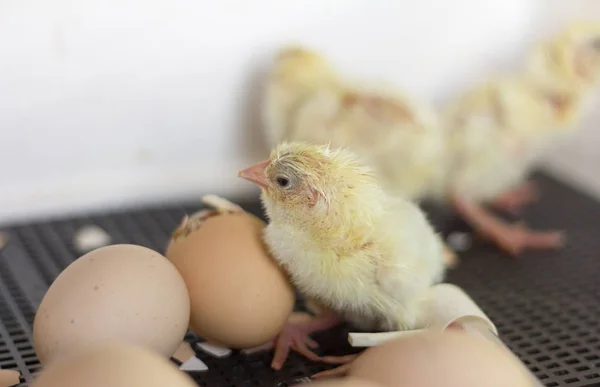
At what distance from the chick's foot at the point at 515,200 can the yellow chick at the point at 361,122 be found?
8.3 inches

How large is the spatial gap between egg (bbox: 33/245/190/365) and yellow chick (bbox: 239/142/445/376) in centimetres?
14

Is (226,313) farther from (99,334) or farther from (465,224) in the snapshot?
(465,224)

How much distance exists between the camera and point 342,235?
2.60ft

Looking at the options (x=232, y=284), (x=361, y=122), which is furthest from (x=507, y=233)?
(x=232, y=284)

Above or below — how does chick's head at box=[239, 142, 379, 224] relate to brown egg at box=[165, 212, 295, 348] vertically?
above

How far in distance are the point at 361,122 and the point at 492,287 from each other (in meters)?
0.32

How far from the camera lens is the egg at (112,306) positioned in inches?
27.3

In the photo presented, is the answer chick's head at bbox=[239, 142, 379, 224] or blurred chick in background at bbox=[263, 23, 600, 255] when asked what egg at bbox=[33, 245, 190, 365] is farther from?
blurred chick in background at bbox=[263, 23, 600, 255]

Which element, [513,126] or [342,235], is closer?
[342,235]

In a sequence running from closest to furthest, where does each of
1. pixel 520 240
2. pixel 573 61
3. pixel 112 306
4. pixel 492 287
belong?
1. pixel 112 306
2. pixel 492 287
3. pixel 520 240
4. pixel 573 61

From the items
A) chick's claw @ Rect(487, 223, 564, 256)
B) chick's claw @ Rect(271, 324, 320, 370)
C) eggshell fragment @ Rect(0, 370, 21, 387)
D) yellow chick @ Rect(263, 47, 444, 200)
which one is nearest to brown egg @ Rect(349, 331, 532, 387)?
chick's claw @ Rect(271, 324, 320, 370)

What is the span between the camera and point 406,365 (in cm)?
62

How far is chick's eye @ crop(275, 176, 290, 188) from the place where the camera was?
793 mm

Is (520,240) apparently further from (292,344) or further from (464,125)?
(292,344)
